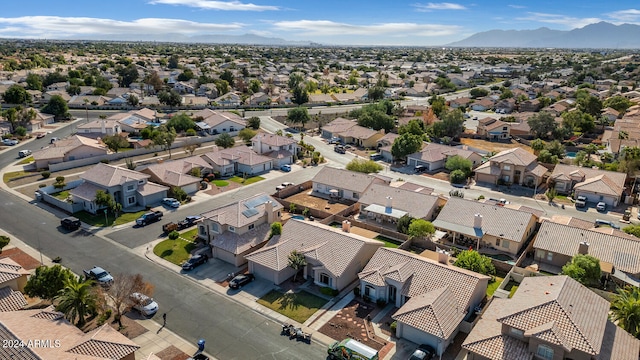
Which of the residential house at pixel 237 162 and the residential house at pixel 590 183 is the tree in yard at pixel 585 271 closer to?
the residential house at pixel 590 183

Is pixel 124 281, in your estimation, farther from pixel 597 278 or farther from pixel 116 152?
pixel 116 152

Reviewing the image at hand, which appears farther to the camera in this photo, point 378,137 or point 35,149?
point 378,137

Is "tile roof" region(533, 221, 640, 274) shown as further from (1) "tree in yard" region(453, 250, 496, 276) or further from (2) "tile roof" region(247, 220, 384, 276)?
(2) "tile roof" region(247, 220, 384, 276)

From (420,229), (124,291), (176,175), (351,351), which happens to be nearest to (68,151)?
(176,175)

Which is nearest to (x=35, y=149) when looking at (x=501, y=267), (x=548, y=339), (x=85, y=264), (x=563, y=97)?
(x=85, y=264)

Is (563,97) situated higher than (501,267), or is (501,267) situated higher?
(563,97)

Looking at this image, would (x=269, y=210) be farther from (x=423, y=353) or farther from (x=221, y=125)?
(x=221, y=125)

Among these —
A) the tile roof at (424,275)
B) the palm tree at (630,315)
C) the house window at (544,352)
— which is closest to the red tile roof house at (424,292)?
the tile roof at (424,275)
